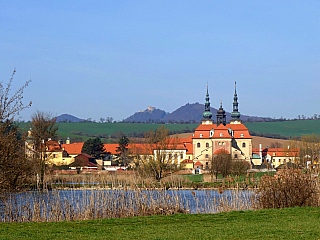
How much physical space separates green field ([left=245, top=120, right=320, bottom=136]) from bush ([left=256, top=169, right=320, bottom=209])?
397 ft

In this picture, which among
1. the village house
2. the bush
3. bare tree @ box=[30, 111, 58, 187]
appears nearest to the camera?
the bush

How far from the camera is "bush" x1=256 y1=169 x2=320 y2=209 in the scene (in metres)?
16.0

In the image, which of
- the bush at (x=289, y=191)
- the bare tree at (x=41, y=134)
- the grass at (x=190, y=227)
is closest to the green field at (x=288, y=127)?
the bare tree at (x=41, y=134)

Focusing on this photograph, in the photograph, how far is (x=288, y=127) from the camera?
14612 centimetres

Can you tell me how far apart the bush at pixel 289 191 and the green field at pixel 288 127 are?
121 meters

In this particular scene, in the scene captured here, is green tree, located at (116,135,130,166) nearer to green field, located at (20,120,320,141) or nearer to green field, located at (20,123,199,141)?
green field, located at (20,120,320,141)

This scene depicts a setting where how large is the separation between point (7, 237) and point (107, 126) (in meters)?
155

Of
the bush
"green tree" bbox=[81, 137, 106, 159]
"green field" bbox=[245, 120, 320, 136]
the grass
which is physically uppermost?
"green field" bbox=[245, 120, 320, 136]

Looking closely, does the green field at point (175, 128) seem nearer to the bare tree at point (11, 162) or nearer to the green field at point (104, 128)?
the green field at point (104, 128)

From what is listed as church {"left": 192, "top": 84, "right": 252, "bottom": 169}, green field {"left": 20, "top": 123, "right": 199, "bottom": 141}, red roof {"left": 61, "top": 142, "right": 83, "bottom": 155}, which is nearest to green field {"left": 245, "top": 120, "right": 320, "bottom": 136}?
green field {"left": 20, "top": 123, "right": 199, "bottom": 141}

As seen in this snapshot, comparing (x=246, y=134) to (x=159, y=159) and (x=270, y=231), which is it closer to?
(x=159, y=159)

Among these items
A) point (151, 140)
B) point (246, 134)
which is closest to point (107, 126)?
point (246, 134)

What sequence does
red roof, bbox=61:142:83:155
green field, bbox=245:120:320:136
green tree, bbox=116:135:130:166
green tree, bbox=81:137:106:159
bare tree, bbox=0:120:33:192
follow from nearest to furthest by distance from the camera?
bare tree, bbox=0:120:33:192
green tree, bbox=116:135:130:166
green tree, bbox=81:137:106:159
red roof, bbox=61:142:83:155
green field, bbox=245:120:320:136

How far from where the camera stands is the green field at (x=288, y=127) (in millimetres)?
136750
